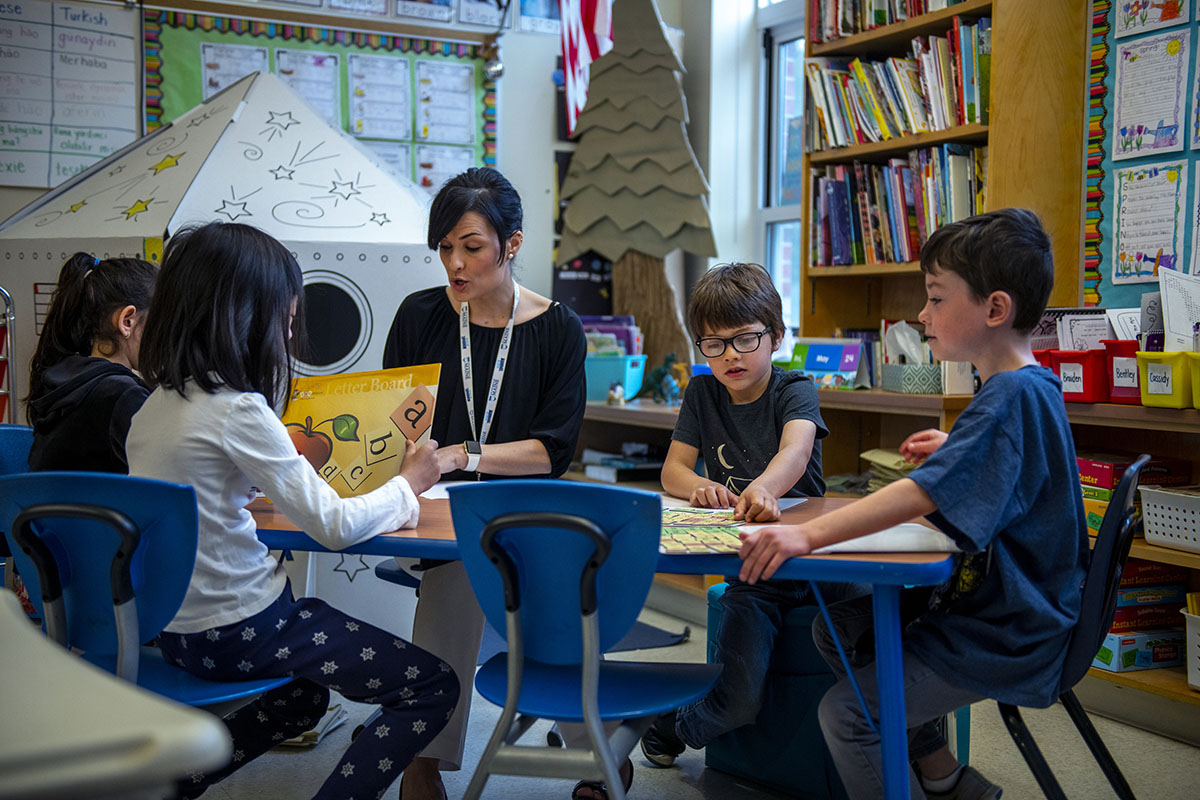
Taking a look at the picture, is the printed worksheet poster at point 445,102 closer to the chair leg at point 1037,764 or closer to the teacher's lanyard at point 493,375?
the teacher's lanyard at point 493,375

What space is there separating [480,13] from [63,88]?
159 cm

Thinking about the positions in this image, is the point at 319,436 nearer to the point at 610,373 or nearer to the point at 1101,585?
the point at 1101,585

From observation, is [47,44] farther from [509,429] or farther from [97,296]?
[509,429]

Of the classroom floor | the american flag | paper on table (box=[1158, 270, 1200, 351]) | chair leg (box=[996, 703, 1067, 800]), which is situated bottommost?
the classroom floor

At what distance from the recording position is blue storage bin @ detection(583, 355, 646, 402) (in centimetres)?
385

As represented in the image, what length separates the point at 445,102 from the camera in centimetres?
417

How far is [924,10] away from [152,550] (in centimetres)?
256

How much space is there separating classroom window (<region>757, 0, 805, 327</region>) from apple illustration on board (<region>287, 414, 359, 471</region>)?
105 inches

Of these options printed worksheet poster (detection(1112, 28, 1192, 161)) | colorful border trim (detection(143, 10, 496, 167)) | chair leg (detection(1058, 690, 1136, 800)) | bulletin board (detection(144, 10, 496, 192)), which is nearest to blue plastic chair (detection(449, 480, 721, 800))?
chair leg (detection(1058, 690, 1136, 800))

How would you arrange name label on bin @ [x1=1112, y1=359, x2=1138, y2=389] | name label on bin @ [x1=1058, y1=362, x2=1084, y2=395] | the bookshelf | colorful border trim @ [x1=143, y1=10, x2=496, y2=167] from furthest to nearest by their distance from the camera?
colorful border trim @ [x1=143, y1=10, x2=496, y2=167]
the bookshelf
name label on bin @ [x1=1058, y1=362, x2=1084, y2=395]
name label on bin @ [x1=1112, y1=359, x2=1138, y2=389]

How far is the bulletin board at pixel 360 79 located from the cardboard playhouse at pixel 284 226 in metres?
0.86

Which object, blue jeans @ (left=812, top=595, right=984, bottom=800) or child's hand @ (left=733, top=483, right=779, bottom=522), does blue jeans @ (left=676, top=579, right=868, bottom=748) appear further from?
child's hand @ (left=733, top=483, right=779, bottom=522)

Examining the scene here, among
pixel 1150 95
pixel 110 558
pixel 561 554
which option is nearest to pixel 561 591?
pixel 561 554

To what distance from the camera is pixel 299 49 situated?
397 centimetres
